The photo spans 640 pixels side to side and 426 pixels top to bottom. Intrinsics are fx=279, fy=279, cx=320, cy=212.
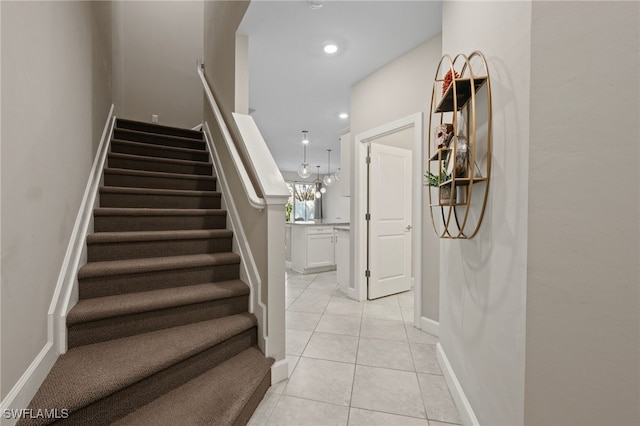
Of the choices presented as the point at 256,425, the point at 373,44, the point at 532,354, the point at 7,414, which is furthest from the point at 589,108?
the point at 373,44

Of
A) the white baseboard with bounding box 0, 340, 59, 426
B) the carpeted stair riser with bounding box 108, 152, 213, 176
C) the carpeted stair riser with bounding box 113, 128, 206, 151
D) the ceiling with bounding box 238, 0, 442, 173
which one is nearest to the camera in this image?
the white baseboard with bounding box 0, 340, 59, 426

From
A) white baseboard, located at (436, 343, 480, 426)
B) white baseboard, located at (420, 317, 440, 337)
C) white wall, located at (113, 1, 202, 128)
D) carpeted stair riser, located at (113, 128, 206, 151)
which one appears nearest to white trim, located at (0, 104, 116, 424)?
carpeted stair riser, located at (113, 128, 206, 151)

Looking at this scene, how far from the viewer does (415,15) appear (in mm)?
2256

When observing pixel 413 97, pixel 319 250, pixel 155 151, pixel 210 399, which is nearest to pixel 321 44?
pixel 413 97

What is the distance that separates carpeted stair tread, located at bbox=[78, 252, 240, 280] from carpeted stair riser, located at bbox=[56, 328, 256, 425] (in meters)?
0.59

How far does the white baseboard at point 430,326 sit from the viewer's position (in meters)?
2.50

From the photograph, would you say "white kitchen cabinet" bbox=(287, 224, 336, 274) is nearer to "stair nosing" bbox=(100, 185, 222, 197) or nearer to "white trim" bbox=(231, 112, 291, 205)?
"stair nosing" bbox=(100, 185, 222, 197)

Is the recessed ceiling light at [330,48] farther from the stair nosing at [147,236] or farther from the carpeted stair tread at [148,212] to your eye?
the stair nosing at [147,236]

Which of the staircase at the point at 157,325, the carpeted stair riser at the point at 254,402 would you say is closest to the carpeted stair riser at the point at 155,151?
the staircase at the point at 157,325

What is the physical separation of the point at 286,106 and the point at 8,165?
3781 millimetres

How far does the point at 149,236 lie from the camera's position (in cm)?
203

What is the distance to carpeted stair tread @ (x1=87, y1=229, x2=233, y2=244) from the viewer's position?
1876 mm

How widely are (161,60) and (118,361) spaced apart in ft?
16.7

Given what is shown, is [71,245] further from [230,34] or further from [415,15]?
[415,15]
